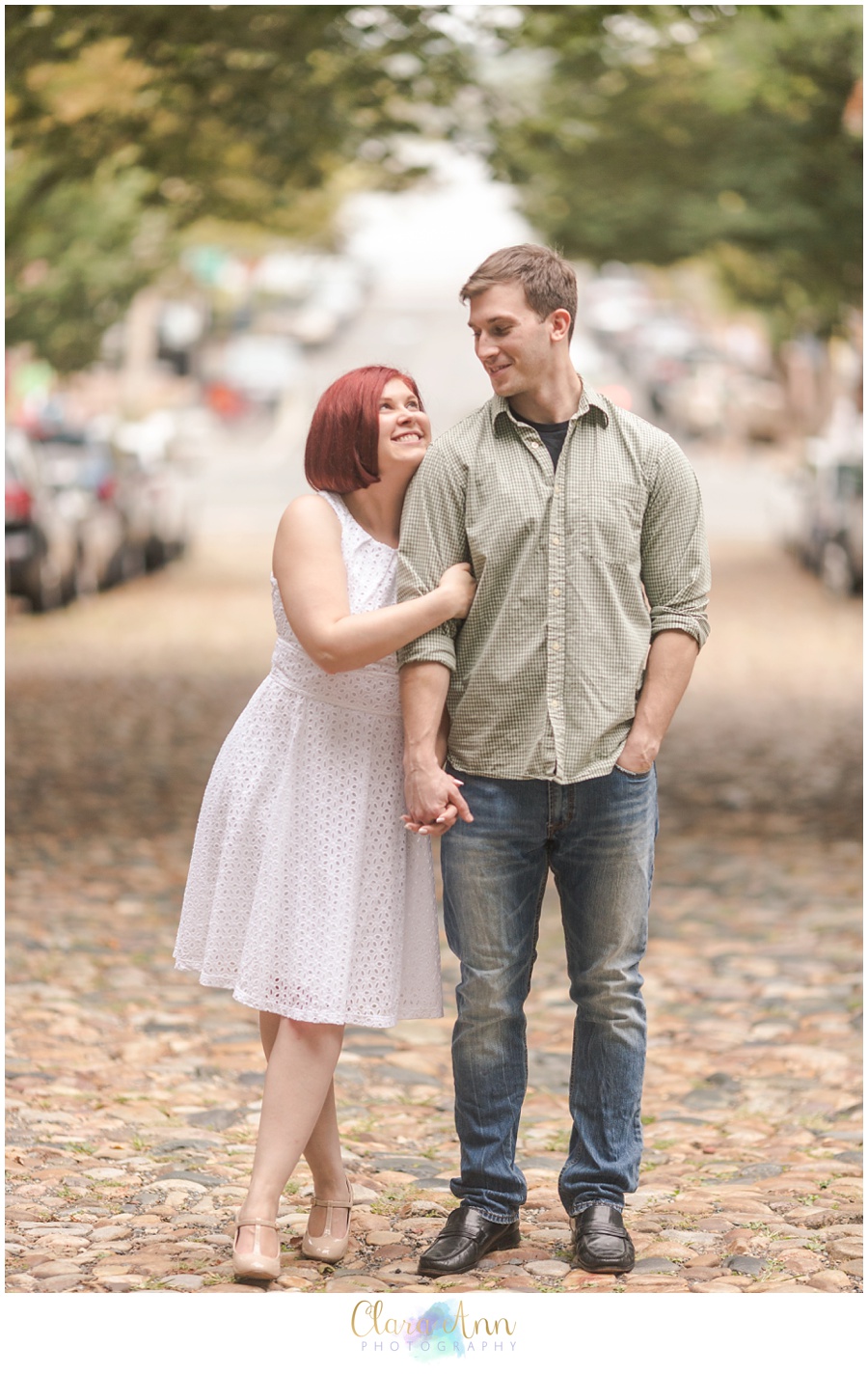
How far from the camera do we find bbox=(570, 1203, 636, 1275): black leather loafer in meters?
4.20

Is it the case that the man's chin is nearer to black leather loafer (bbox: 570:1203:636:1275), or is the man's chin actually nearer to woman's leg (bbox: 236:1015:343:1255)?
woman's leg (bbox: 236:1015:343:1255)

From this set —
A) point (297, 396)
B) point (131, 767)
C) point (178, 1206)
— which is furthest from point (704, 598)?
point (297, 396)

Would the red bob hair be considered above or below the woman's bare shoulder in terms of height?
above

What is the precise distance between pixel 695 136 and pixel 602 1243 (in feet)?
66.0

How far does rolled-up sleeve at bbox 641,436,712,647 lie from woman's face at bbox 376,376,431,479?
0.54 m

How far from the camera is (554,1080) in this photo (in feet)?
19.9

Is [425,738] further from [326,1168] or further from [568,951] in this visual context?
[326,1168]

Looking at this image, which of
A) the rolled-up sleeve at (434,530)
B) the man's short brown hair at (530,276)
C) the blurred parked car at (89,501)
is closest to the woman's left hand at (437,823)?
the rolled-up sleeve at (434,530)

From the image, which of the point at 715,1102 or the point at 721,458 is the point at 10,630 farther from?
the point at 721,458

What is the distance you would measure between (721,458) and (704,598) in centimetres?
5351

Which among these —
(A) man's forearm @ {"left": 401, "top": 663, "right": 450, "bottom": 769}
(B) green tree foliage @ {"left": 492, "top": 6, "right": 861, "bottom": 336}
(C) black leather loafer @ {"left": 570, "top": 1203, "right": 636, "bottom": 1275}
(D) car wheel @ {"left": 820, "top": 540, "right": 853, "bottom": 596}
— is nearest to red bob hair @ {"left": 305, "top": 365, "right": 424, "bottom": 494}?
(A) man's forearm @ {"left": 401, "top": 663, "right": 450, "bottom": 769}

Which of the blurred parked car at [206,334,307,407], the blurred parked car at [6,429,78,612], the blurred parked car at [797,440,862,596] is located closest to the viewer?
the blurred parked car at [6,429,78,612]

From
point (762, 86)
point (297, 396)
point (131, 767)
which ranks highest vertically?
point (297, 396)
